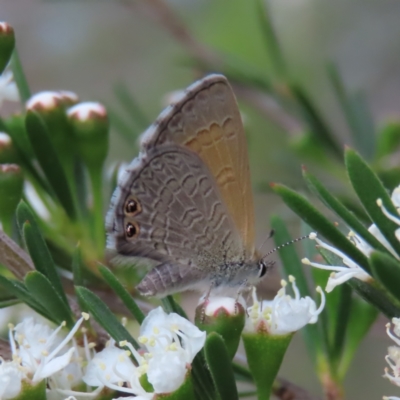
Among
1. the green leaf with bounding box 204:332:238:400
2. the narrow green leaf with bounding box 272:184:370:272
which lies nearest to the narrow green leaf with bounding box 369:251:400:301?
the narrow green leaf with bounding box 272:184:370:272

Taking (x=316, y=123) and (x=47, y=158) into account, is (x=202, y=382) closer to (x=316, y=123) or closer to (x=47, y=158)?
(x=47, y=158)

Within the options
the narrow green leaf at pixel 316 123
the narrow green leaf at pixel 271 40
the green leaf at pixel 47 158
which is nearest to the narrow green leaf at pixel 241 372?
the green leaf at pixel 47 158

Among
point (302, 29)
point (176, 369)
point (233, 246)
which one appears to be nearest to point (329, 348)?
point (233, 246)

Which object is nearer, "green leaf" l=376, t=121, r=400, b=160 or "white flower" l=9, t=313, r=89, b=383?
"white flower" l=9, t=313, r=89, b=383

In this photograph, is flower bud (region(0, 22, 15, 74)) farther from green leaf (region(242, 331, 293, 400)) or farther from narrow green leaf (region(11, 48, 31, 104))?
green leaf (region(242, 331, 293, 400))

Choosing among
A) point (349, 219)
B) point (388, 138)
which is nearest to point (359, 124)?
point (388, 138)

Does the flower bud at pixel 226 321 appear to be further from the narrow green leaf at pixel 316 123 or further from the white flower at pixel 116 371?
the narrow green leaf at pixel 316 123
